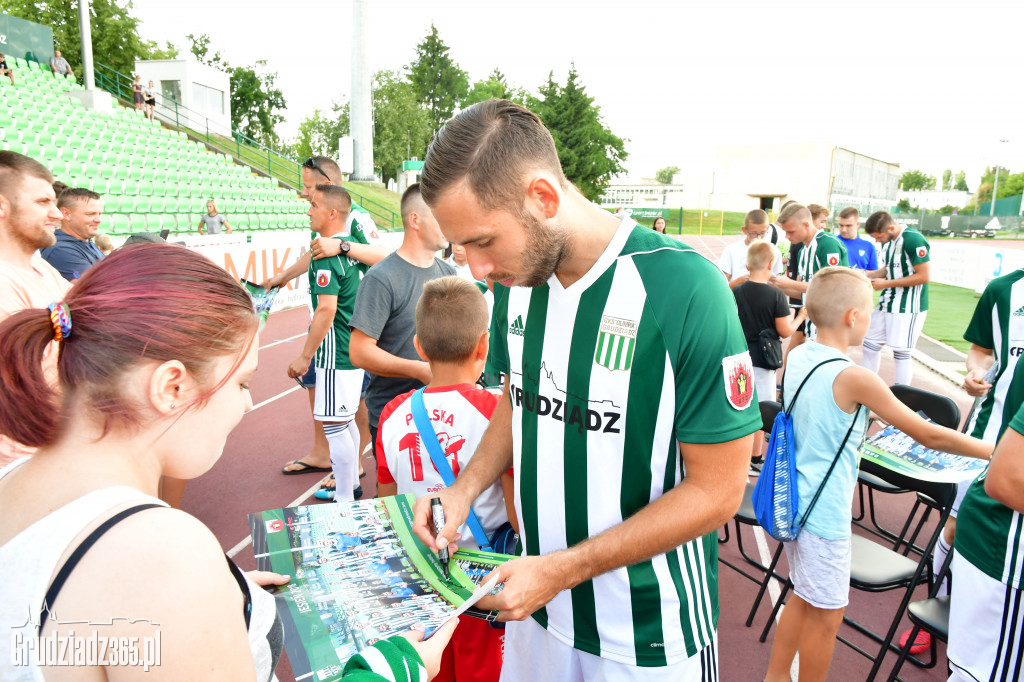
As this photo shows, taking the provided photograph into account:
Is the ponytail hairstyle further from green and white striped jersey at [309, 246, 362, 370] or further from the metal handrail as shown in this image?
the metal handrail

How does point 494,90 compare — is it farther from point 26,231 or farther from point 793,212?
point 26,231

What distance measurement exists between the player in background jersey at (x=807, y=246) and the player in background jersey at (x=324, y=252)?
471cm

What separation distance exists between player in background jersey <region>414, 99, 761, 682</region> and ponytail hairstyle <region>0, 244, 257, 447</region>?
69 cm

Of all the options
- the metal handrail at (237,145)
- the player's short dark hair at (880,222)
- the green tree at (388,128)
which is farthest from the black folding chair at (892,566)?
the green tree at (388,128)

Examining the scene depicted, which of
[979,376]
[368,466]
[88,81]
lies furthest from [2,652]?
[88,81]

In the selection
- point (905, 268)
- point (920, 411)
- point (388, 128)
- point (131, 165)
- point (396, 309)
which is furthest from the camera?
point (388, 128)

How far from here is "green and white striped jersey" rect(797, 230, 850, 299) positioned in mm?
6930

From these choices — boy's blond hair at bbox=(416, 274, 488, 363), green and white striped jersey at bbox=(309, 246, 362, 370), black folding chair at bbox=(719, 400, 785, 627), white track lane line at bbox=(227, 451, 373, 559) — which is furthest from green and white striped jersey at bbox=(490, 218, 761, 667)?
green and white striped jersey at bbox=(309, 246, 362, 370)

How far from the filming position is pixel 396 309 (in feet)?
11.6

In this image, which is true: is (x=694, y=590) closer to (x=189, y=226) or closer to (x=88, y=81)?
(x=189, y=226)

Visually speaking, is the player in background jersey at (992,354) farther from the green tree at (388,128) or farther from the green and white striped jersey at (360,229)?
the green tree at (388,128)

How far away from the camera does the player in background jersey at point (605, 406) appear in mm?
1390

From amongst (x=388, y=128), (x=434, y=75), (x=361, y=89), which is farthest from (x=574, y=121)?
(x=361, y=89)

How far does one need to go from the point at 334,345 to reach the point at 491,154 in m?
3.28
